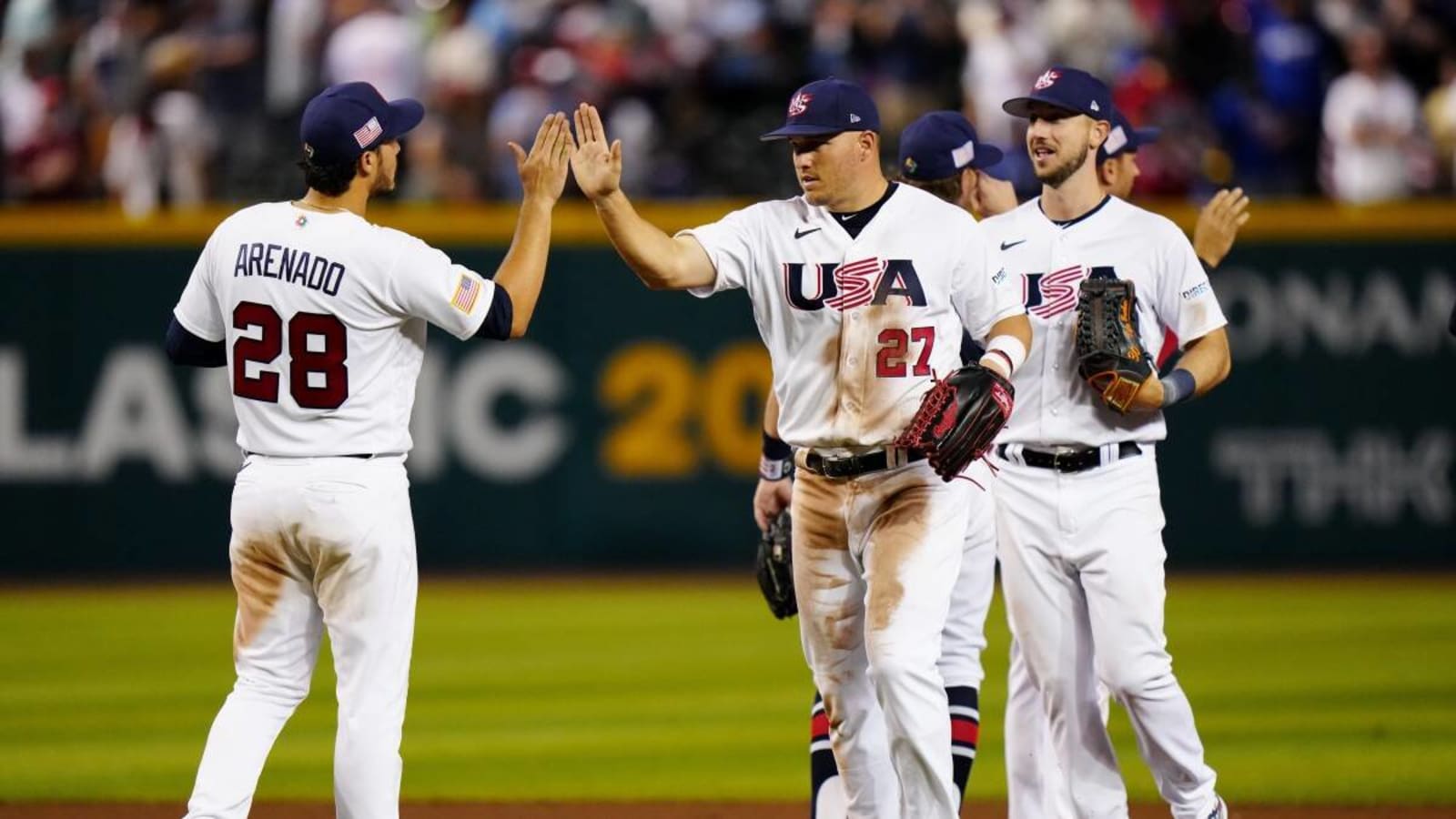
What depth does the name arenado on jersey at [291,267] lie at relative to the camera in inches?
215

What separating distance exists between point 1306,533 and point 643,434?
4587mm

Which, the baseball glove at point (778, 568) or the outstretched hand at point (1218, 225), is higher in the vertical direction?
the outstretched hand at point (1218, 225)

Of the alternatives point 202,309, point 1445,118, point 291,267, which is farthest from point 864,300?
point 1445,118

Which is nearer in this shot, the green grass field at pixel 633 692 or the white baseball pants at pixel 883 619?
the white baseball pants at pixel 883 619

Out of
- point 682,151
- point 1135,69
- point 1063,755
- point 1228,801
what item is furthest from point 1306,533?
point 1063,755

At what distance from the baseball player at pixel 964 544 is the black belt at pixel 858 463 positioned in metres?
0.30

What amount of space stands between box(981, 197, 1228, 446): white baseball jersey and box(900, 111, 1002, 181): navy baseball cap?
36 cm

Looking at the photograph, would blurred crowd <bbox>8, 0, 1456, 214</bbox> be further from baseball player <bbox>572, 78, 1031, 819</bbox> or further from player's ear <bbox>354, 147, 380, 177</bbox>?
player's ear <bbox>354, 147, 380, 177</bbox>

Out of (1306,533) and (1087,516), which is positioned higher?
(1087,516)

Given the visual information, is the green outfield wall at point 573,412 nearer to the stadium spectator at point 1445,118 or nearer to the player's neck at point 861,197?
the stadium spectator at point 1445,118

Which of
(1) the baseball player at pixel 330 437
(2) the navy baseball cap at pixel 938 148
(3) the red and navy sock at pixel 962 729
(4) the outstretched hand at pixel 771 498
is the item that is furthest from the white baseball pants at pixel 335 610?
(2) the navy baseball cap at pixel 938 148

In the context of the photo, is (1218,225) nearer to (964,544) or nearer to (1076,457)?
(1076,457)

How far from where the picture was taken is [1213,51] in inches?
626

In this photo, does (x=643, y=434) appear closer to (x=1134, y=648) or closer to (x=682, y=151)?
(x=682, y=151)
